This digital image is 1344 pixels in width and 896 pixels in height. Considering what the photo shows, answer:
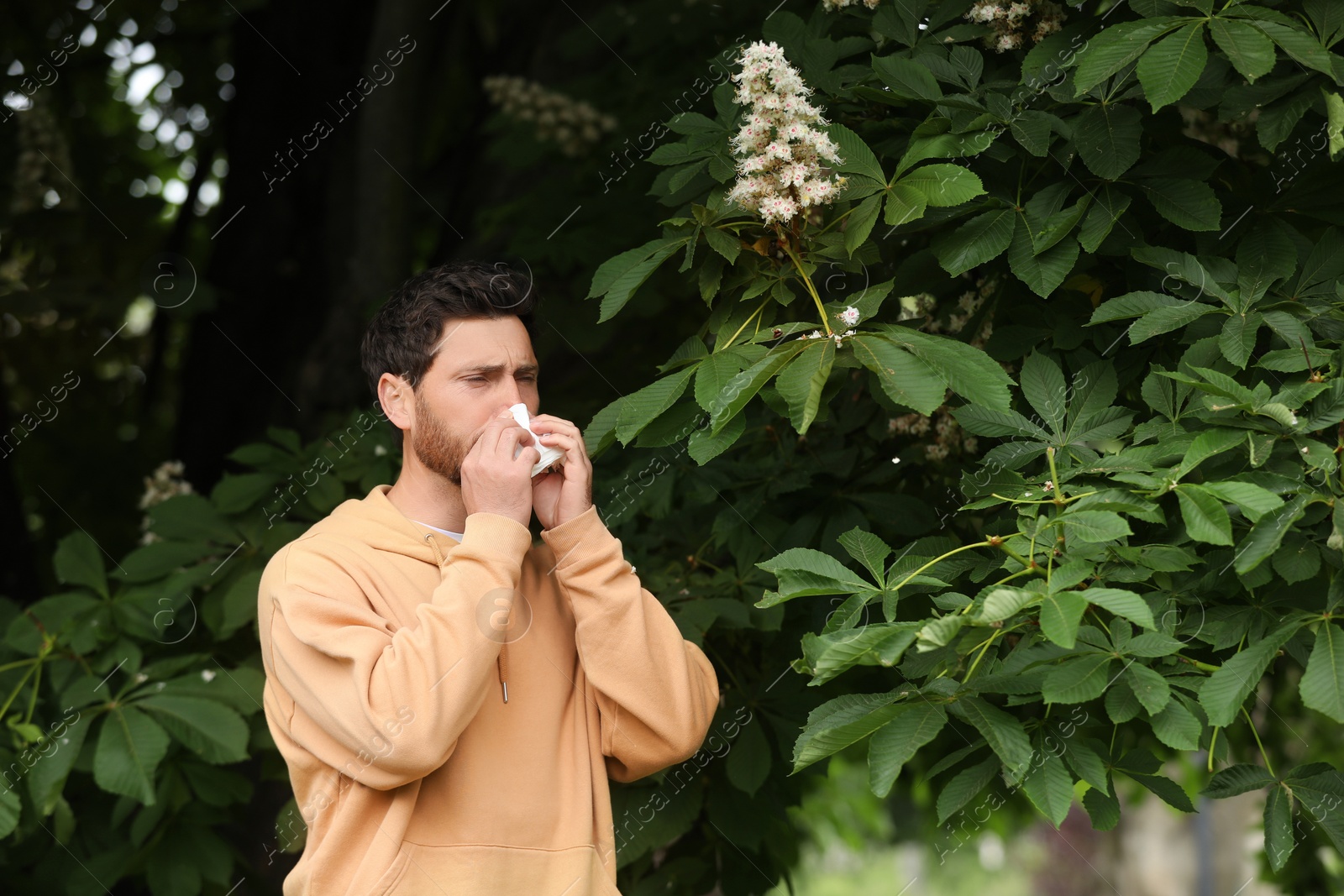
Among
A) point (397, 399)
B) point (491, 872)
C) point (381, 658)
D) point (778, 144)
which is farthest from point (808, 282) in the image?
point (491, 872)

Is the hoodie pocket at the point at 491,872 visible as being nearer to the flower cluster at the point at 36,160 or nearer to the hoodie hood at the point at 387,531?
the hoodie hood at the point at 387,531

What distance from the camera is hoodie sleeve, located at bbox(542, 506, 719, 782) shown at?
74.1 inches

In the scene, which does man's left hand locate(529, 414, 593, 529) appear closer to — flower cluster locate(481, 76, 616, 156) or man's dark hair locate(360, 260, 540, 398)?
man's dark hair locate(360, 260, 540, 398)

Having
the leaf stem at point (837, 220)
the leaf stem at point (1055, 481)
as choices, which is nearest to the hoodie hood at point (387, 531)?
the leaf stem at point (837, 220)

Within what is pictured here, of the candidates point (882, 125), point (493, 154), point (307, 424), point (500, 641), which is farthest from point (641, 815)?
point (493, 154)

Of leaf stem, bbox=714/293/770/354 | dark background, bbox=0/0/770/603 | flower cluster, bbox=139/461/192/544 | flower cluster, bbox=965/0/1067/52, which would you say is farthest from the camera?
dark background, bbox=0/0/770/603

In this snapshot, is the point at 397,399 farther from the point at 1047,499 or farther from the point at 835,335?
the point at 1047,499

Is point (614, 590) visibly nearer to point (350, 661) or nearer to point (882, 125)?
point (350, 661)

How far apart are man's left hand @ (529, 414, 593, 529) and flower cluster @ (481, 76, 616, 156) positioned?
2.34 metres

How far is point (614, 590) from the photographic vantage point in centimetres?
188

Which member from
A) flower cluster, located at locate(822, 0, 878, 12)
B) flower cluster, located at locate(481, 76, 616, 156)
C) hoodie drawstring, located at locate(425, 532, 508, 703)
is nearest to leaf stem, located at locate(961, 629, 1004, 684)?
hoodie drawstring, located at locate(425, 532, 508, 703)

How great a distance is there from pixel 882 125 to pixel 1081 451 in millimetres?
758

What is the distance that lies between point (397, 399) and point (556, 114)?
2316mm

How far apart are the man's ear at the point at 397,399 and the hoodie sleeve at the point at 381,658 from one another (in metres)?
0.32
